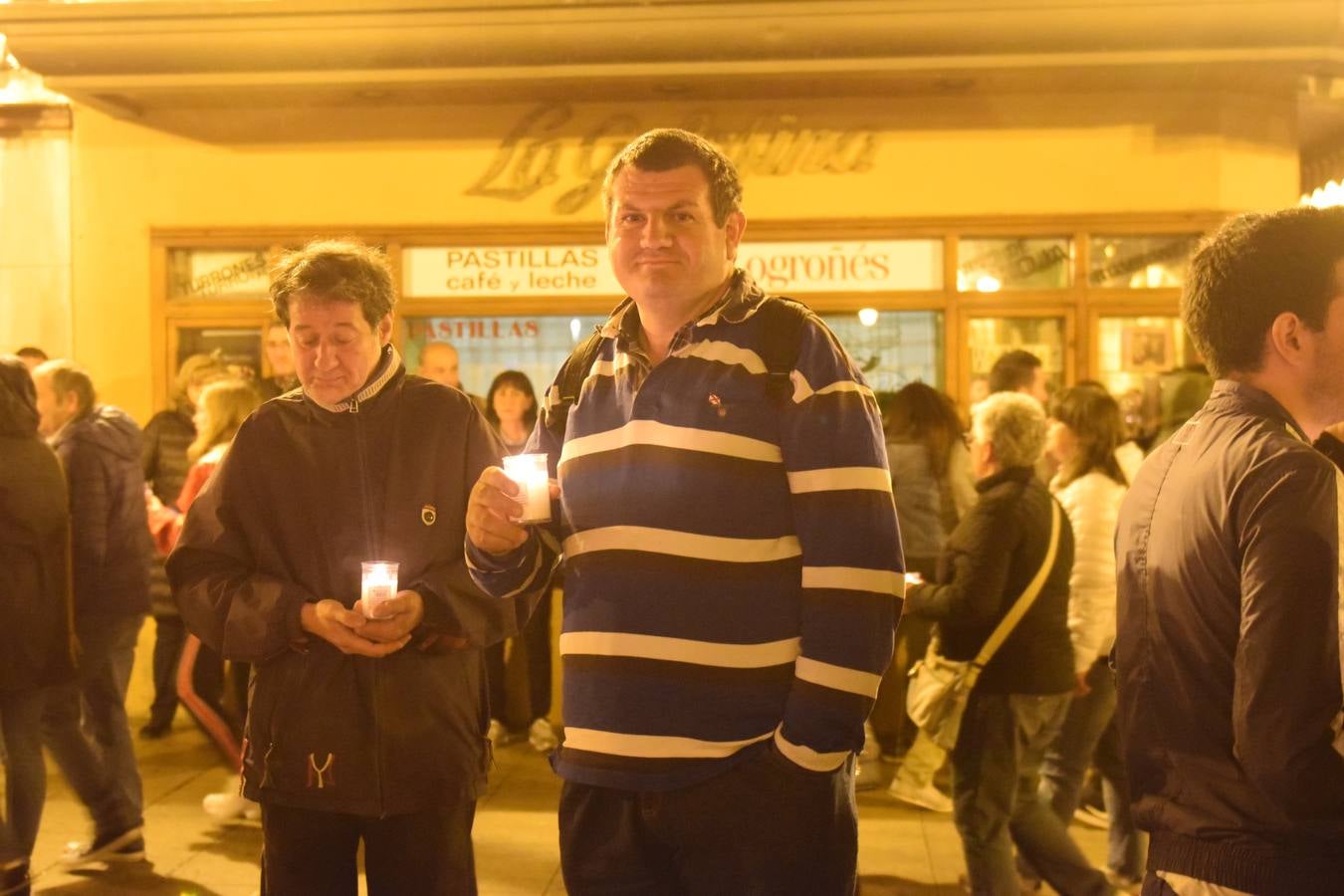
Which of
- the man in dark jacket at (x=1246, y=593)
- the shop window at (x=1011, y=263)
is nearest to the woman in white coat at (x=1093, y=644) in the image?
the man in dark jacket at (x=1246, y=593)

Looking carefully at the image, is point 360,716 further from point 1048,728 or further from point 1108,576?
point 1108,576

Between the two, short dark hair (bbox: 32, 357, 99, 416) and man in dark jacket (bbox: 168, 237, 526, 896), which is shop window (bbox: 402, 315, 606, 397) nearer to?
short dark hair (bbox: 32, 357, 99, 416)

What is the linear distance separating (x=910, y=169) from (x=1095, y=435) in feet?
14.0

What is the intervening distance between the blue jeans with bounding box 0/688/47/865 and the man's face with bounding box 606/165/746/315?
3684 millimetres

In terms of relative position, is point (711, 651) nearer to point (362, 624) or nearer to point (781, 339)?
point (781, 339)

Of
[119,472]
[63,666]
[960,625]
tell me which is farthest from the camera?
[119,472]

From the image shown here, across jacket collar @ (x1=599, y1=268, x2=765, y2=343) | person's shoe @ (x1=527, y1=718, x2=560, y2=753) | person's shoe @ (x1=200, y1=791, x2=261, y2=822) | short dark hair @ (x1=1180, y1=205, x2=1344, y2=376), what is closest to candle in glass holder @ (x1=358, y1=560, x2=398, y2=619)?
jacket collar @ (x1=599, y1=268, x2=765, y2=343)

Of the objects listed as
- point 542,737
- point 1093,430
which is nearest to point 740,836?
point 1093,430

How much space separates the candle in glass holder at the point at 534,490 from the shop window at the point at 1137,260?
25.7 ft

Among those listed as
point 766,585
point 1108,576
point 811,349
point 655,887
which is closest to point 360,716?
point 655,887

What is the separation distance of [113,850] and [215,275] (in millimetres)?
5372

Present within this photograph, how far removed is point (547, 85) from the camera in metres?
9.47

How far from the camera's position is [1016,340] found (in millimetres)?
9789

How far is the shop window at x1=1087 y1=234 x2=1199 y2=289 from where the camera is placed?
960cm
